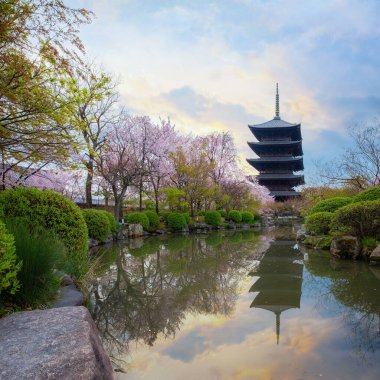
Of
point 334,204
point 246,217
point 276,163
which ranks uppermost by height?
point 276,163

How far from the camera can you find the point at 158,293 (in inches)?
214

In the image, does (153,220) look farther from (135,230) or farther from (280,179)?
(280,179)

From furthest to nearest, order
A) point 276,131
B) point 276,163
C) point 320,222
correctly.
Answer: point 276,131
point 276,163
point 320,222

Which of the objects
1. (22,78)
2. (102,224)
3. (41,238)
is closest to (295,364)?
(41,238)

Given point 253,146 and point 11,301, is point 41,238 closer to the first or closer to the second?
point 11,301

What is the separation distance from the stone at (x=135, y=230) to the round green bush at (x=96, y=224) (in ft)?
10.4

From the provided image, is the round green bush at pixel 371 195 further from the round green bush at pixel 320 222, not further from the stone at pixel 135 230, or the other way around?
the stone at pixel 135 230

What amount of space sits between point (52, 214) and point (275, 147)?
36751 millimetres

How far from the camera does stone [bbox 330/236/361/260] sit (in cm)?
834

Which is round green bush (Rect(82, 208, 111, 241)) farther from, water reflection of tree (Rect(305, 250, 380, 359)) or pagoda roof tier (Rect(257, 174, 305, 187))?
pagoda roof tier (Rect(257, 174, 305, 187))

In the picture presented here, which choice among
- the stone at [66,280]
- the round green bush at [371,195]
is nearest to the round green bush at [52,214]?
the stone at [66,280]

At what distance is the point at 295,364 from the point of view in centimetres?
295

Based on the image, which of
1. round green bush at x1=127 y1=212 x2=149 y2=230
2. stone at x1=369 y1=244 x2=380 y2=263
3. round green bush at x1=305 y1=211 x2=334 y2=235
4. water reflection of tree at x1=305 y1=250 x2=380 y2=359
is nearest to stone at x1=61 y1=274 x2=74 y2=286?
water reflection of tree at x1=305 y1=250 x2=380 y2=359

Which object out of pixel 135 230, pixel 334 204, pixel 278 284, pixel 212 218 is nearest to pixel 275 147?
pixel 212 218
